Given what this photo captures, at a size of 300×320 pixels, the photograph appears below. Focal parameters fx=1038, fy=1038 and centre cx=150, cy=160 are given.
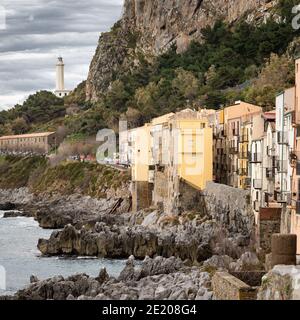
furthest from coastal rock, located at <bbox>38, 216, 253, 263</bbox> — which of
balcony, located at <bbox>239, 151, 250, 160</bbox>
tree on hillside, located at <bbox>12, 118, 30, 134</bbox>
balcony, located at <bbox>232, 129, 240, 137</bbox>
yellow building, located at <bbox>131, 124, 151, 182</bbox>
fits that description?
tree on hillside, located at <bbox>12, 118, 30, 134</bbox>

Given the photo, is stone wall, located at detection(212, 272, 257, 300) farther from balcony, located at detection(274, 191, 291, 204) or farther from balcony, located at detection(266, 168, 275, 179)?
balcony, located at detection(266, 168, 275, 179)

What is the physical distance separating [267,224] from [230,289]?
13.4m

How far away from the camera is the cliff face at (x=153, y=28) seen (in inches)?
4412

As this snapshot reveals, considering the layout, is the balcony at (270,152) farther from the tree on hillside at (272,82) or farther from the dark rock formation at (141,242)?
the tree on hillside at (272,82)

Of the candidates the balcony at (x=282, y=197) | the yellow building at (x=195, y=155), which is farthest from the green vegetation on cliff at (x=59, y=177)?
the balcony at (x=282, y=197)

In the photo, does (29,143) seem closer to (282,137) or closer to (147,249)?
(147,249)

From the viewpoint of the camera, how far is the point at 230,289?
22.4m

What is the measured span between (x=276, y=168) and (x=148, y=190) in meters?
27.7

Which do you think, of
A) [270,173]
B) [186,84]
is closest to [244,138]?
[270,173]

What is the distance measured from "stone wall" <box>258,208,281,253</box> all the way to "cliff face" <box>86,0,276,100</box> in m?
66.8

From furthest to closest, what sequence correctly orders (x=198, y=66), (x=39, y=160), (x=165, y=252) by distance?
(x=39, y=160), (x=198, y=66), (x=165, y=252)

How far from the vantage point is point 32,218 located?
2948 inches
